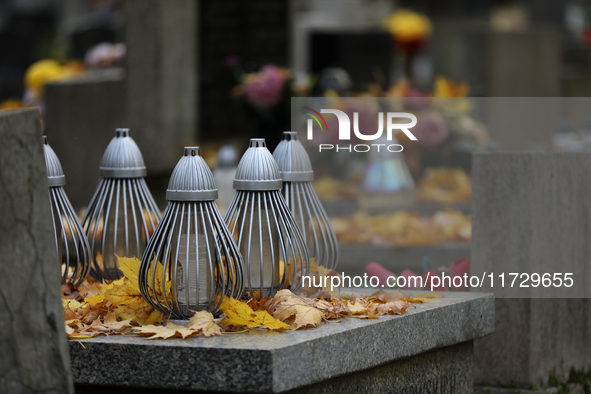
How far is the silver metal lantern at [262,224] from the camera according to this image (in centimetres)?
280

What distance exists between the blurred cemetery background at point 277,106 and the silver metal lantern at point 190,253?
286 cm

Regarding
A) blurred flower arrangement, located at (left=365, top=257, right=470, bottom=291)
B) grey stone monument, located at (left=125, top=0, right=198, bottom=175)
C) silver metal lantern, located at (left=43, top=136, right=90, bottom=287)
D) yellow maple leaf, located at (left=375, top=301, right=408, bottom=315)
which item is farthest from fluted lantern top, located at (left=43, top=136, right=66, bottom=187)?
grey stone monument, located at (left=125, top=0, right=198, bottom=175)

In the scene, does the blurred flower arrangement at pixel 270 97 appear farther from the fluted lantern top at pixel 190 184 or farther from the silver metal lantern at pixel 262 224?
the fluted lantern top at pixel 190 184

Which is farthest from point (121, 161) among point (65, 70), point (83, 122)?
point (65, 70)

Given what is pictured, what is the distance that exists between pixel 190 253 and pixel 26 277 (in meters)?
0.58

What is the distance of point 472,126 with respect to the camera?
791 cm

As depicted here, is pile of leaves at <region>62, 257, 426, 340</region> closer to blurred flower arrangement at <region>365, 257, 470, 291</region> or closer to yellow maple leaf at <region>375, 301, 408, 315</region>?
yellow maple leaf at <region>375, 301, 408, 315</region>

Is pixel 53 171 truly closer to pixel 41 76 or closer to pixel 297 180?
pixel 297 180

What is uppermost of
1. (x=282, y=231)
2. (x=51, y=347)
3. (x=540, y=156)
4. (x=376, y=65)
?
(x=376, y=65)

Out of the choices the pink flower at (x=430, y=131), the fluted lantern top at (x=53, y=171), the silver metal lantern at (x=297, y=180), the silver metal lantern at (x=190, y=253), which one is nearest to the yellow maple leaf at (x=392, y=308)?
the silver metal lantern at (x=297, y=180)

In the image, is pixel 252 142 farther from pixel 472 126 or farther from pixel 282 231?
pixel 472 126

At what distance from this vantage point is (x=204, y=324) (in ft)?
8.29

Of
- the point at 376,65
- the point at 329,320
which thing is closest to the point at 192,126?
the point at 376,65

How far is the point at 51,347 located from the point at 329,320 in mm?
946
